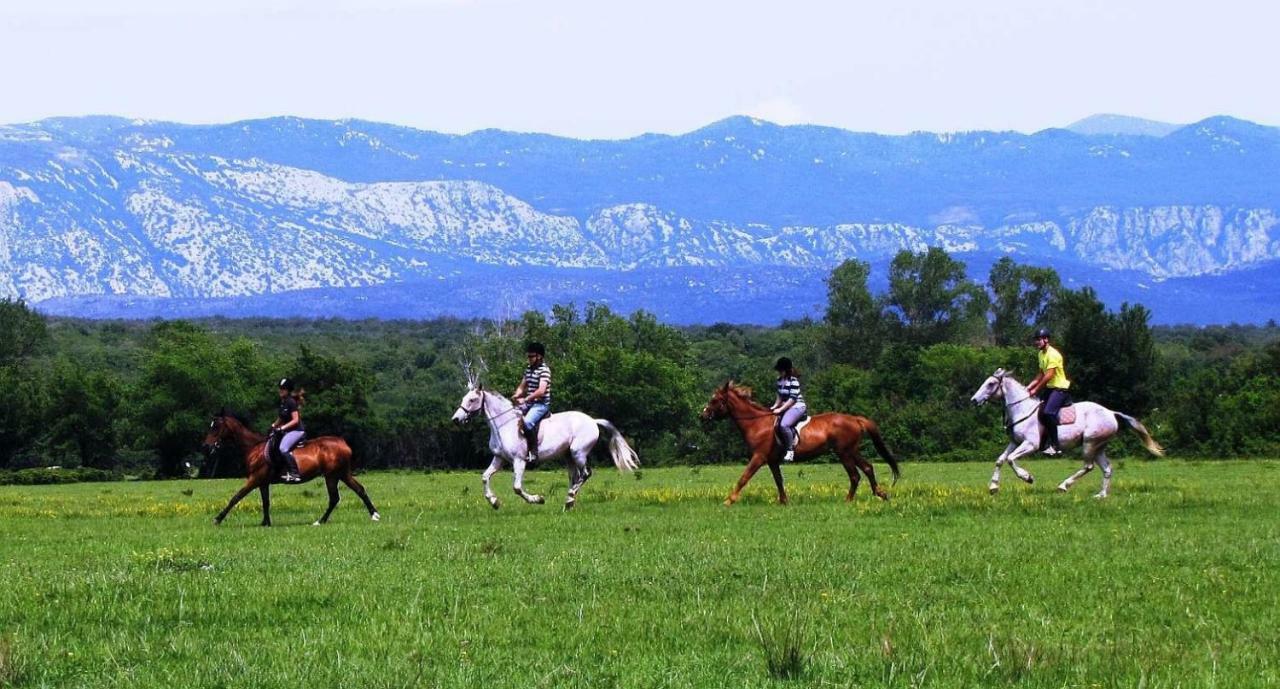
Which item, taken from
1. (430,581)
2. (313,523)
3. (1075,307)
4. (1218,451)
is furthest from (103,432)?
(430,581)

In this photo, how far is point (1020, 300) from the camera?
13762cm

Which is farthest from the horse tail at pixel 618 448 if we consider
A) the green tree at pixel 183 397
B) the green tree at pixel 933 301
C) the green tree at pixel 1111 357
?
the green tree at pixel 933 301

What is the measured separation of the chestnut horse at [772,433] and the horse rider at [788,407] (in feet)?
0.57

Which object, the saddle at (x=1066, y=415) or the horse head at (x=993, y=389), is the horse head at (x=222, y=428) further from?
the saddle at (x=1066, y=415)

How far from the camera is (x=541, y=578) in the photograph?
13461 mm

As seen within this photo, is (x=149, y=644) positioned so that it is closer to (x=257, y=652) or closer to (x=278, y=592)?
(x=257, y=652)

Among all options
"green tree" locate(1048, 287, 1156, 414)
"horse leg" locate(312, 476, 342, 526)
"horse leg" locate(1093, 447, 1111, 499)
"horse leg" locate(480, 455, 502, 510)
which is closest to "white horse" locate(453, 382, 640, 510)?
"horse leg" locate(480, 455, 502, 510)

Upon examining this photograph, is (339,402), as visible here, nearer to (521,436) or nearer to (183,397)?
(183,397)

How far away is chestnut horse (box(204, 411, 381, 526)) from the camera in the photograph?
936 inches

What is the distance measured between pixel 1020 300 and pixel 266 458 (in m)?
122

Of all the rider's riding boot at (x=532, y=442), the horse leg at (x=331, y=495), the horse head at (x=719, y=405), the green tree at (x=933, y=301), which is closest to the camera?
the horse leg at (x=331, y=495)

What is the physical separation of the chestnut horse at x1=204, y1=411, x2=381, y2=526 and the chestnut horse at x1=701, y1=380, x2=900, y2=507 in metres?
6.33

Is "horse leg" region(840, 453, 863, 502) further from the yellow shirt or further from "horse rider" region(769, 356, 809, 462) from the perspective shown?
the yellow shirt

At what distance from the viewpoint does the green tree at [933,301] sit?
454 feet
